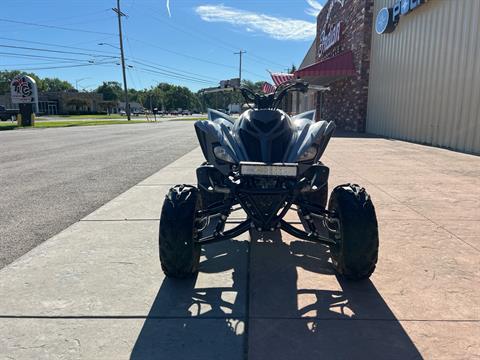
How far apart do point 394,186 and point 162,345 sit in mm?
5490

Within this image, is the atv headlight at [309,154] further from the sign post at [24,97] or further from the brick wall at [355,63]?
the sign post at [24,97]

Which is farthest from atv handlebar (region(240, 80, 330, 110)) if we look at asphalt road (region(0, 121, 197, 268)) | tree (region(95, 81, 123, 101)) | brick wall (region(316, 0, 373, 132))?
tree (region(95, 81, 123, 101))

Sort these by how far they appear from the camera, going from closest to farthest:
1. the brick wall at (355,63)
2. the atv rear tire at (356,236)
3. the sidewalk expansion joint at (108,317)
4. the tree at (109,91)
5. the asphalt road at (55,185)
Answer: the sidewalk expansion joint at (108,317)
the atv rear tire at (356,236)
the asphalt road at (55,185)
the brick wall at (355,63)
the tree at (109,91)

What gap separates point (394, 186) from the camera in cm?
675

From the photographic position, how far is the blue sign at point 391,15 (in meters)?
14.6

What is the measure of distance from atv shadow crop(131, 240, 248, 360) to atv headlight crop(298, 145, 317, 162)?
41.7 inches

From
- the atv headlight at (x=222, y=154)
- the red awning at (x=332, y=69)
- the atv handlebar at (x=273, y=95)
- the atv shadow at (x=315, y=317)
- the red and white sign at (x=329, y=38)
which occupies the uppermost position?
the red and white sign at (x=329, y=38)

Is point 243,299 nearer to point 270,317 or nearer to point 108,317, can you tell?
point 270,317

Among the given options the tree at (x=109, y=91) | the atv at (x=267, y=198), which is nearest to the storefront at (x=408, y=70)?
the atv at (x=267, y=198)

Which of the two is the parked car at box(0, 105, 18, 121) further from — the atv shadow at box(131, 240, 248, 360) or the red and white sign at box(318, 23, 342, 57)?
the atv shadow at box(131, 240, 248, 360)

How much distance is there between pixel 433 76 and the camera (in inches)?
512

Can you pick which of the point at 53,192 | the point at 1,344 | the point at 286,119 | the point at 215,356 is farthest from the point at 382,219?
the point at 53,192

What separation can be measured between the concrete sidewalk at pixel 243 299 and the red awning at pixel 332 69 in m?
15.7

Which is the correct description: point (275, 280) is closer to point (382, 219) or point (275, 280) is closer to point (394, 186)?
point (382, 219)
